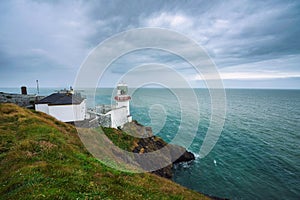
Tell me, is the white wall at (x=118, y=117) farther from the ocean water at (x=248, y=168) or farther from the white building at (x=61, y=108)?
the ocean water at (x=248, y=168)

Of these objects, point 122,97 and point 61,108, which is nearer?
point 61,108

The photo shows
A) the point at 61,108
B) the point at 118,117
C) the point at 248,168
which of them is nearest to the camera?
the point at 61,108

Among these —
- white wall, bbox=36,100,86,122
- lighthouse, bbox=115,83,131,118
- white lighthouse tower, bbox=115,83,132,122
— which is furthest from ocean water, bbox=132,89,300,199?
white wall, bbox=36,100,86,122

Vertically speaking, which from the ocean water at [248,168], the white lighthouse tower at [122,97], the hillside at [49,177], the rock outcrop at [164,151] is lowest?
the ocean water at [248,168]

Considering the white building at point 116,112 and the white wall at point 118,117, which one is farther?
the white wall at point 118,117

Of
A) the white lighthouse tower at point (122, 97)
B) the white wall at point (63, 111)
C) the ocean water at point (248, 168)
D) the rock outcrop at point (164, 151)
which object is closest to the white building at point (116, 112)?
the white lighthouse tower at point (122, 97)

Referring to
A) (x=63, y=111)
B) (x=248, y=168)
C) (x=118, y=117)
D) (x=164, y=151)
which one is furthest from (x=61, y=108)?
(x=248, y=168)

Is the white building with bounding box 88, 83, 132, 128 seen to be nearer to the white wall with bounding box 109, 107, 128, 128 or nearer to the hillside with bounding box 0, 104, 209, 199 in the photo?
the white wall with bounding box 109, 107, 128, 128

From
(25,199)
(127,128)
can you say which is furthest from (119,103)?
(25,199)

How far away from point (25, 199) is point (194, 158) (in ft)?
97.9

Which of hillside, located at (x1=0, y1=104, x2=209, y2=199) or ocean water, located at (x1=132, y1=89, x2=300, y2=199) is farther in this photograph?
ocean water, located at (x1=132, y1=89, x2=300, y2=199)

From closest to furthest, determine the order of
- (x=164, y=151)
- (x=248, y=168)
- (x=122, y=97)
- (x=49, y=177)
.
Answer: (x=49, y=177) < (x=248, y=168) < (x=164, y=151) < (x=122, y=97)

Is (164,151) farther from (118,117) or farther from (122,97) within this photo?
(122,97)

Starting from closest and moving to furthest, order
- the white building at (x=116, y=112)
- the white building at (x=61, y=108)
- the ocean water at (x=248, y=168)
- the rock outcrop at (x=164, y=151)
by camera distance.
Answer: the ocean water at (x=248, y=168) → the white building at (x=61, y=108) → the rock outcrop at (x=164, y=151) → the white building at (x=116, y=112)
